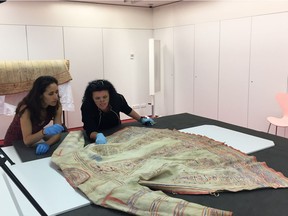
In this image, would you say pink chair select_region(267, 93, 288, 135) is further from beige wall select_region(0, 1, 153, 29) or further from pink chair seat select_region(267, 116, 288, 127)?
beige wall select_region(0, 1, 153, 29)

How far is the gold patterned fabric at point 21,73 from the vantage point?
3737mm

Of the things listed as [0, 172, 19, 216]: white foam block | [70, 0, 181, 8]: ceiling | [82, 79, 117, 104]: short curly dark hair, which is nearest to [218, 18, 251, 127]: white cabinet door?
[70, 0, 181, 8]: ceiling

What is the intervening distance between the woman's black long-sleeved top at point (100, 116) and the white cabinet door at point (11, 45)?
244cm

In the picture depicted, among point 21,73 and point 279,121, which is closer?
point 279,121

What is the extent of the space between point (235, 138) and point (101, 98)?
1.14 metres

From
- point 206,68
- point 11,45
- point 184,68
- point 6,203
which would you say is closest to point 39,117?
point 6,203

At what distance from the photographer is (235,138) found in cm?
213

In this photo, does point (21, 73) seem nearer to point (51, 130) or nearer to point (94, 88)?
point (94, 88)

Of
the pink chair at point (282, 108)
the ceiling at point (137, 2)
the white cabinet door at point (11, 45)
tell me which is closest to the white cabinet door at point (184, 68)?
the ceiling at point (137, 2)

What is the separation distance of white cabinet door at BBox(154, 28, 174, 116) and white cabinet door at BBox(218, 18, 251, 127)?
1.16m

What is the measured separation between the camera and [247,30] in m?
3.83

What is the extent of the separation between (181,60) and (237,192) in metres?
3.89

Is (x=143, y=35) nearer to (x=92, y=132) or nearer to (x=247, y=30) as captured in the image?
(x=247, y=30)

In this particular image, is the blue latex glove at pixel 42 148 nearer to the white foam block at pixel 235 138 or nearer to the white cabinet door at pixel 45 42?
the white foam block at pixel 235 138
